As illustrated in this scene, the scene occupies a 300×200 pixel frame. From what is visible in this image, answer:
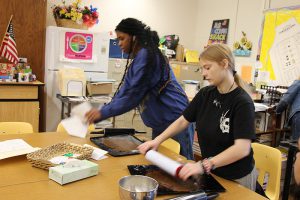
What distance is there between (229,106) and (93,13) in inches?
130

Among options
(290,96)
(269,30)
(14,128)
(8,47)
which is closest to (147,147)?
(14,128)

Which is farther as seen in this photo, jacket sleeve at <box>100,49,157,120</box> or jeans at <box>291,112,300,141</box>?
jeans at <box>291,112,300,141</box>

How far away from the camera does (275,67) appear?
4332 mm

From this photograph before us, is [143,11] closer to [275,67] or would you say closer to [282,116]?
[275,67]

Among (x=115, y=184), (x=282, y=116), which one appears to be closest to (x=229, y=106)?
(x=115, y=184)

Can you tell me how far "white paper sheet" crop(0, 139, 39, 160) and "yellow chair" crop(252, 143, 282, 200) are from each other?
4.50 ft

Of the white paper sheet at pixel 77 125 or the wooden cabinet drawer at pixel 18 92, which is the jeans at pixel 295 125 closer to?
the white paper sheet at pixel 77 125

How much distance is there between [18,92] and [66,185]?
2.82 m

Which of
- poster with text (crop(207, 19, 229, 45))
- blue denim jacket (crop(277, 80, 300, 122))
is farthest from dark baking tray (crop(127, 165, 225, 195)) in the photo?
poster with text (crop(207, 19, 229, 45))

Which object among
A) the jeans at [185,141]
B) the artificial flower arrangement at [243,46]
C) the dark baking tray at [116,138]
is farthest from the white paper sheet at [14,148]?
the artificial flower arrangement at [243,46]

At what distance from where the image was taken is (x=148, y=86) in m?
2.06

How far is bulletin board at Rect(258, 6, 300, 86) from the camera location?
13.4 ft

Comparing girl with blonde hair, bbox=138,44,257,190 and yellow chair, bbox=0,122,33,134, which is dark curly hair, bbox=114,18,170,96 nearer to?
girl with blonde hair, bbox=138,44,257,190

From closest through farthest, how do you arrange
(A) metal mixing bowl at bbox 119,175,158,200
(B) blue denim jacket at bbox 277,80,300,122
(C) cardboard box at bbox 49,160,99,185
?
(A) metal mixing bowl at bbox 119,175,158,200
(C) cardboard box at bbox 49,160,99,185
(B) blue denim jacket at bbox 277,80,300,122
